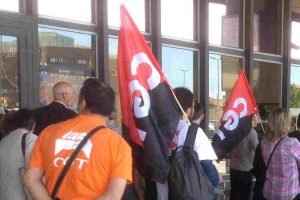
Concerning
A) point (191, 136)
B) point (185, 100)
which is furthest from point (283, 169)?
point (191, 136)

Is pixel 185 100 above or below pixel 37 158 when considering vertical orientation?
above

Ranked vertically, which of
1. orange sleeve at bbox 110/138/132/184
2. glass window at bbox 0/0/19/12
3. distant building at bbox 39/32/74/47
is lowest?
orange sleeve at bbox 110/138/132/184

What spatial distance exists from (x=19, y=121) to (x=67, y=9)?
274 centimetres

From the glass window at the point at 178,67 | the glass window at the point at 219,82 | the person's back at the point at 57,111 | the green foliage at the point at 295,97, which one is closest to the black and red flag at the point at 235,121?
the person's back at the point at 57,111

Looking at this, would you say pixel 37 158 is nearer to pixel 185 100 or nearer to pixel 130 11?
pixel 185 100

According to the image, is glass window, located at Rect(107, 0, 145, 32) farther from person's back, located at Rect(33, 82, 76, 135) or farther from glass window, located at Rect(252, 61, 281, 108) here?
glass window, located at Rect(252, 61, 281, 108)

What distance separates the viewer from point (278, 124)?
485 centimetres

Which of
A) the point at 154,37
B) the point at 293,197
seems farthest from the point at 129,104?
the point at 154,37

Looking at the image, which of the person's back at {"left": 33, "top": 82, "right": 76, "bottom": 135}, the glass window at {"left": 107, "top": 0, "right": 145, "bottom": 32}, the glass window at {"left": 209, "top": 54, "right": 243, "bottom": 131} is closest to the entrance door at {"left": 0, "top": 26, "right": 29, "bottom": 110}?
the person's back at {"left": 33, "top": 82, "right": 76, "bottom": 135}

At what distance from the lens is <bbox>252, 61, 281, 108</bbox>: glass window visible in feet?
31.9

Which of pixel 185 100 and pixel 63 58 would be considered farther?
pixel 63 58

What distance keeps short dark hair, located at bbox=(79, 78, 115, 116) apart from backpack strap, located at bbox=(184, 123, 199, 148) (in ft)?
2.78

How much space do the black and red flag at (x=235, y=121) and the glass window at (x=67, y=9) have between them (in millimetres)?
2307

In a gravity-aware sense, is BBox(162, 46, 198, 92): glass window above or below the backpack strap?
above
